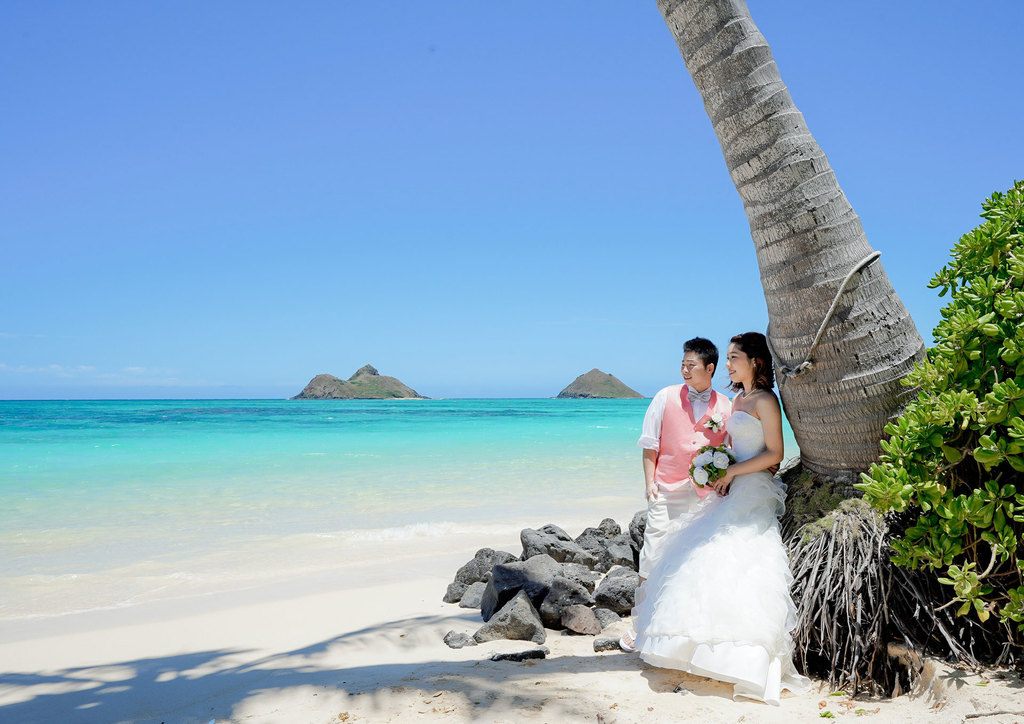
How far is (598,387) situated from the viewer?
104438mm

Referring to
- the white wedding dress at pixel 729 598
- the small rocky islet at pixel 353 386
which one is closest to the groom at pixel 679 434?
the white wedding dress at pixel 729 598

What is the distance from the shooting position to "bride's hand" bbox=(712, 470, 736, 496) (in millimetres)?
4328

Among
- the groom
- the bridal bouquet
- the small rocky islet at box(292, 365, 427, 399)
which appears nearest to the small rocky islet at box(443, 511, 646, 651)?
the groom

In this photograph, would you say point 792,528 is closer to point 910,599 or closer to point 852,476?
point 852,476

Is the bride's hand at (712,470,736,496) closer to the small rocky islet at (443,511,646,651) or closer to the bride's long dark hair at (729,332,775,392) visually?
the bride's long dark hair at (729,332,775,392)

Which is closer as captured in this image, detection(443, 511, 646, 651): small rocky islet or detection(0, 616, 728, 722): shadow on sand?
detection(0, 616, 728, 722): shadow on sand

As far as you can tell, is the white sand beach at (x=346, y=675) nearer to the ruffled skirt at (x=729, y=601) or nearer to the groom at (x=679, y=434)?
the ruffled skirt at (x=729, y=601)

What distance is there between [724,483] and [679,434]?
646mm

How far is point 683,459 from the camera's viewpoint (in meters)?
4.84

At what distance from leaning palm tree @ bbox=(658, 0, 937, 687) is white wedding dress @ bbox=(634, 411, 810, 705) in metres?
0.19

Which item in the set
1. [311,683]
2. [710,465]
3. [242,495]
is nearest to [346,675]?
[311,683]

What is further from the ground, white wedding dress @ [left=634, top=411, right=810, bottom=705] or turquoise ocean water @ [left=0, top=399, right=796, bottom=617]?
white wedding dress @ [left=634, top=411, right=810, bottom=705]

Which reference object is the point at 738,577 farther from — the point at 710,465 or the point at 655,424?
the point at 655,424

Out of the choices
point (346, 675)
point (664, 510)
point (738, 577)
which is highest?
point (664, 510)
